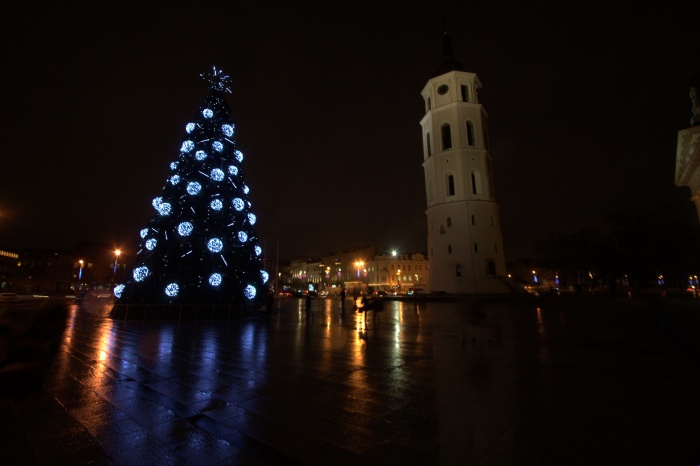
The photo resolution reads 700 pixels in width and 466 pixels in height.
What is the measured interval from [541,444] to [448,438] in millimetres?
917

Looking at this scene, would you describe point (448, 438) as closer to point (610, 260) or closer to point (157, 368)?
point (157, 368)

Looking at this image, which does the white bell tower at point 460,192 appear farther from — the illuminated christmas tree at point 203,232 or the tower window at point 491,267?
the illuminated christmas tree at point 203,232

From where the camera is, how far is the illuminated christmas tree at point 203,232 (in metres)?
18.3

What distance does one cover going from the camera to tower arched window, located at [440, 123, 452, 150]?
143 feet

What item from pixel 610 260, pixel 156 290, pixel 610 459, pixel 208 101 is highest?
pixel 208 101

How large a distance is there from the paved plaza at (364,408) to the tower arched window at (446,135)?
125 feet

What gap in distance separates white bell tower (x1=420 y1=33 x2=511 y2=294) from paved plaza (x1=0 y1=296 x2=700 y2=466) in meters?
31.9

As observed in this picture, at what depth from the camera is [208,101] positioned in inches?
843

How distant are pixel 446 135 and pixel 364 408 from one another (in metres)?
44.3

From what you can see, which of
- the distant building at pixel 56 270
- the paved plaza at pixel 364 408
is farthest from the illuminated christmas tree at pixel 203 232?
the distant building at pixel 56 270

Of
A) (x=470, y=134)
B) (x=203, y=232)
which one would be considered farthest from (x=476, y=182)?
(x=203, y=232)

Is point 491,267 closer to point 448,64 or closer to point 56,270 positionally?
point 448,64

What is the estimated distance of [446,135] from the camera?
44.3 metres

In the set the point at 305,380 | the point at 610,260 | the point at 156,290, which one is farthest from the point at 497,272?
the point at 305,380
